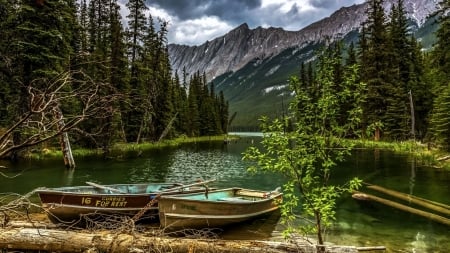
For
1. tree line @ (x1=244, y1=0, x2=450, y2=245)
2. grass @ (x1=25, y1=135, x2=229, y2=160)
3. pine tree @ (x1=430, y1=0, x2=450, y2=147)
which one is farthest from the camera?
grass @ (x1=25, y1=135, x2=229, y2=160)

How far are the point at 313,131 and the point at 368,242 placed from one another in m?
4.43

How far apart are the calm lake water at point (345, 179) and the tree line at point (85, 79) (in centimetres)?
284

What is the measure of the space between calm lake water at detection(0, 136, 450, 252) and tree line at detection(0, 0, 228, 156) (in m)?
2.84

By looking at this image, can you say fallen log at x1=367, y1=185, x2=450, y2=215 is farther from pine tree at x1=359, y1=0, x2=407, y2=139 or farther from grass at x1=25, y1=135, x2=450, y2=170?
pine tree at x1=359, y1=0, x2=407, y2=139

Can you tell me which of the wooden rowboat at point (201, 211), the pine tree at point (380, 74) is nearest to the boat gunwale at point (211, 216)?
the wooden rowboat at point (201, 211)

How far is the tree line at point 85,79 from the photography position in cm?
522

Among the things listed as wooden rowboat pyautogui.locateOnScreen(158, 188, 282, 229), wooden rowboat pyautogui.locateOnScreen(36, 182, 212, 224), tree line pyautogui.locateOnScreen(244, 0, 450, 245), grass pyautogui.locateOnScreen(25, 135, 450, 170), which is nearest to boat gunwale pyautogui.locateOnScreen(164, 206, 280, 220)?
wooden rowboat pyautogui.locateOnScreen(158, 188, 282, 229)

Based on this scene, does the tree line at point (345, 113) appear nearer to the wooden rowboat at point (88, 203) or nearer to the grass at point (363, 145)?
the grass at point (363, 145)

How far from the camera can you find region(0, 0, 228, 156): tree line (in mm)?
5219

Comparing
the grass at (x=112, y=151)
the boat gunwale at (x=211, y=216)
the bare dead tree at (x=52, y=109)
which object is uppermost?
the bare dead tree at (x=52, y=109)

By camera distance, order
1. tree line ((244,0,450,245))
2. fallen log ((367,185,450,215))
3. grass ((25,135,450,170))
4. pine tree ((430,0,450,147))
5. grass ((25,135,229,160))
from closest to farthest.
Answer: tree line ((244,0,450,245)) → fallen log ((367,185,450,215)) → pine tree ((430,0,450,147)) → grass ((25,135,450,170)) → grass ((25,135,229,160))

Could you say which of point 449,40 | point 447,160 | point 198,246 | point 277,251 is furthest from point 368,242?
point 449,40

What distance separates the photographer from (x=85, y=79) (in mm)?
6609

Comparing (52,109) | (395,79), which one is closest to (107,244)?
(52,109)
